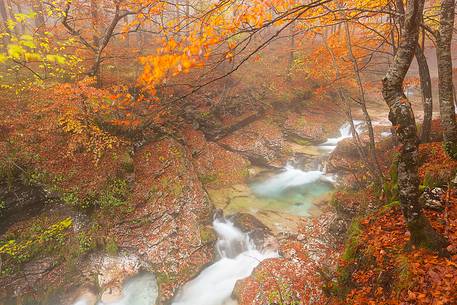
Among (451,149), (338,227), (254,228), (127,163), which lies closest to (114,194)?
(127,163)

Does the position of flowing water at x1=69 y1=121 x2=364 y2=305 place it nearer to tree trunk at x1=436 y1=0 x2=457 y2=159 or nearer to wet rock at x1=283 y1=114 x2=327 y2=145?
wet rock at x1=283 y1=114 x2=327 y2=145

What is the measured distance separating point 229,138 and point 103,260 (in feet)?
31.9

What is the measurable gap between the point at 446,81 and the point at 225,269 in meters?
8.64

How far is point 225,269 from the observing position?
1027 cm

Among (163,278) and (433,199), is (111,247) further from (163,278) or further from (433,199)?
(433,199)

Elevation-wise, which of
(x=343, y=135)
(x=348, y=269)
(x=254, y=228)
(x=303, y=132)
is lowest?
(x=254, y=228)

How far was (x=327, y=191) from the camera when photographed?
13.7m

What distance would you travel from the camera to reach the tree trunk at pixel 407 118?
3785 mm

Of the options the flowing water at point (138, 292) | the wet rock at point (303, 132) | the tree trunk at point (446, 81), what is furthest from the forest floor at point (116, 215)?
the wet rock at point (303, 132)

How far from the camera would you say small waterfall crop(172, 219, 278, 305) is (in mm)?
9336

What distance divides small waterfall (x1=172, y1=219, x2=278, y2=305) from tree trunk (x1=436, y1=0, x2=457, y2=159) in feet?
19.0

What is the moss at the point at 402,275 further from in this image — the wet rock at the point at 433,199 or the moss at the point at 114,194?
the moss at the point at 114,194

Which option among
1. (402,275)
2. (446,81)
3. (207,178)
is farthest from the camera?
(207,178)

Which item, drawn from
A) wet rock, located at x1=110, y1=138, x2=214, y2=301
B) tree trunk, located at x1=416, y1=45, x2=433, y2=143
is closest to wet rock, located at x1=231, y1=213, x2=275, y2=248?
Answer: wet rock, located at x1=110, y1=138, x2=214, y2=301
